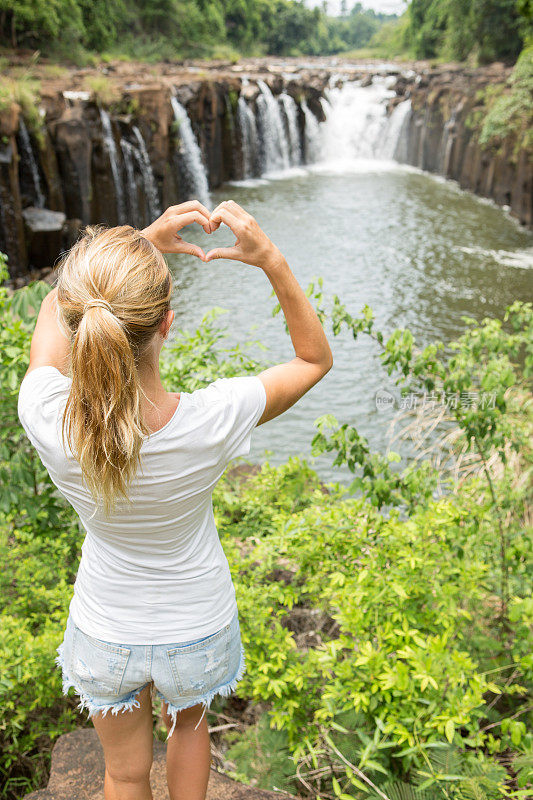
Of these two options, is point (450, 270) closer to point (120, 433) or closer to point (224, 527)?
point (224, 527)

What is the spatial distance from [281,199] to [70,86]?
216 inches

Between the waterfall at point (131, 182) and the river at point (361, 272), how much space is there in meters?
1.28

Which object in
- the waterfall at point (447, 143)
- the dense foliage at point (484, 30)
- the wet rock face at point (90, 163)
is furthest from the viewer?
the dense foliage at point (484, 30)

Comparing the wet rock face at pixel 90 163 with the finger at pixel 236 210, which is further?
the wet rock face at pixel 90 163

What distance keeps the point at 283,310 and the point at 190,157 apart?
16.1 meters

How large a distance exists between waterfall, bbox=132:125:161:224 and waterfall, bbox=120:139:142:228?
1.10 ft

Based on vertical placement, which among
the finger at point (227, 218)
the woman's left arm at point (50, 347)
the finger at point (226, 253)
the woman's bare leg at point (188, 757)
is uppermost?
the finger at point (227, 218)

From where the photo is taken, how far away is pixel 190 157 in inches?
642

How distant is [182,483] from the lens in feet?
4.49

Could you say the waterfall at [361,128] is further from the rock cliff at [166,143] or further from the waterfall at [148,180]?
the waterfall at [148,180]

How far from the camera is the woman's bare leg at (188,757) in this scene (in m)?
1.71

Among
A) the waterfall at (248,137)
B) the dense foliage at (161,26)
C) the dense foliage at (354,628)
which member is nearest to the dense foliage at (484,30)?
the waterfall at (248,137)

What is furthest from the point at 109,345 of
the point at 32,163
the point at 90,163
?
the point at 90,163

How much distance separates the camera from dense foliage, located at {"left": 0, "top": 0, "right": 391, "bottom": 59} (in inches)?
819
